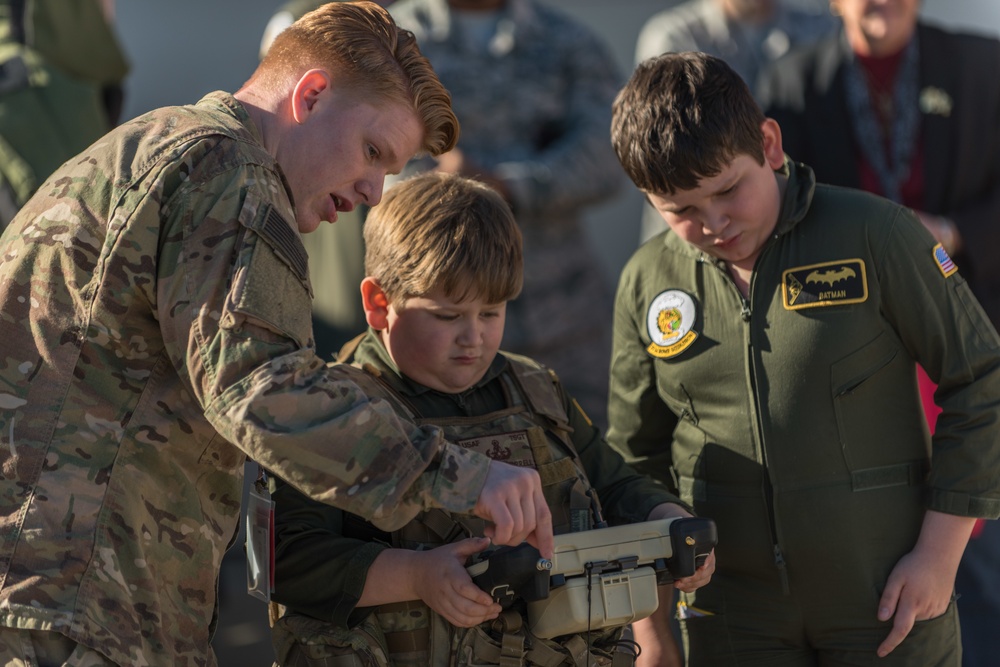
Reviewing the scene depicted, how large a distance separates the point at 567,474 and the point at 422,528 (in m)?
0.31

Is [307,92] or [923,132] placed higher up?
[307,92]

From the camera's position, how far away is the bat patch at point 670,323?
275 cm

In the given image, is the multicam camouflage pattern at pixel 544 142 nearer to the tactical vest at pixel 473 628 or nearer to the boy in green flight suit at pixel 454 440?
the boy in green flight suit at pixel 454 440

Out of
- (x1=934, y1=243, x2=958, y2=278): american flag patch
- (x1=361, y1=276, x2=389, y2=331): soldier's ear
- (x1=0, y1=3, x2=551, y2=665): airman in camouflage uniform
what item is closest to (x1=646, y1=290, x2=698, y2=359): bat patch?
(x1=934, y1=243, x2=958, y2=278): american flag patch

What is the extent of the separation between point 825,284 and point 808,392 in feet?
0.74

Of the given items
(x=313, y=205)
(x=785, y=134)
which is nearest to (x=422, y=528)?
(x=313, y=205)

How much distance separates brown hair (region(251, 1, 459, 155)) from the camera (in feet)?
7.07

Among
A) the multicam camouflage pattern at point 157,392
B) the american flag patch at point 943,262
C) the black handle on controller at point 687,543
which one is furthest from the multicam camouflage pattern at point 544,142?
the multicam camouflage pattern at point 157,392

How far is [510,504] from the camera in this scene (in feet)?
6.33

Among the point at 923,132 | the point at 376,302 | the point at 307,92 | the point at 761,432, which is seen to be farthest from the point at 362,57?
the point at 923,132

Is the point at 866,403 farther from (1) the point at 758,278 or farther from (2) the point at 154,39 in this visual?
(2) the point at 154,39

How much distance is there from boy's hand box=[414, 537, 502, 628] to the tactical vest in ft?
0.27

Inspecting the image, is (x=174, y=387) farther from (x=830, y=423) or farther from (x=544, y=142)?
(x=544, y=142)

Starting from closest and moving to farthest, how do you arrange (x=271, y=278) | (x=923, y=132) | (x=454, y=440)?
(x=271, y=278) → (x=454, y=440) → (x=923, y=132)
